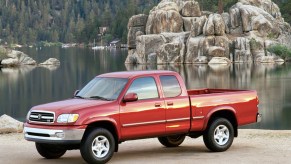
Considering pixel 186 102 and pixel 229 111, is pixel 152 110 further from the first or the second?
pixel 229 111

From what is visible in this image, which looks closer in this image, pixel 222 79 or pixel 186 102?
pixel 186 102

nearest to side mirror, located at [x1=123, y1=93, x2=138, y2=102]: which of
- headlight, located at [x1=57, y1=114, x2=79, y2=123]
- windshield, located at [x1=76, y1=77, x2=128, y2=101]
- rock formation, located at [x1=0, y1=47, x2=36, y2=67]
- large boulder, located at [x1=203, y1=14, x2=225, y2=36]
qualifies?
windshield, located at [x1=76, y1=77, x2=128, y2=101]

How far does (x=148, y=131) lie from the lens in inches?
554

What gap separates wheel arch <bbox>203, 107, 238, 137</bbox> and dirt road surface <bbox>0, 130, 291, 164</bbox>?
0.71 m

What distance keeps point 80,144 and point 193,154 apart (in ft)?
10.5

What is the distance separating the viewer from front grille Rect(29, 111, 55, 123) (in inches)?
520

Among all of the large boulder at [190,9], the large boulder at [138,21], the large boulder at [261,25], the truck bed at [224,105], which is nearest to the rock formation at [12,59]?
the large boulder at [138,21]

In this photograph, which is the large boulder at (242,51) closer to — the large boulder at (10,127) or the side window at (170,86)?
the large boulder at (10,127)

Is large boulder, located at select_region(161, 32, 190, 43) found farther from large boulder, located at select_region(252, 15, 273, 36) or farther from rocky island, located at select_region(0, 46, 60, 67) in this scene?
rocky island, located at select_region(0, 46, 60, 67)

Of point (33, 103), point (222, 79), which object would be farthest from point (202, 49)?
point (33, 103)

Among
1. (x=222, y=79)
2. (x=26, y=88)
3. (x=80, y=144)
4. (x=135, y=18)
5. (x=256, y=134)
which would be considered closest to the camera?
(x=80, y=144)

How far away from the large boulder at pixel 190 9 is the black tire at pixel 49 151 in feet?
338

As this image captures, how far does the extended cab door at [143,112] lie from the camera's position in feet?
45.1

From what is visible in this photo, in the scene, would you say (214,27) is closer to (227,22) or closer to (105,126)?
(227,22)
